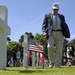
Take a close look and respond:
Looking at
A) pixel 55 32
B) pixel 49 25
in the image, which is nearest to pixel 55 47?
pixel 55 32

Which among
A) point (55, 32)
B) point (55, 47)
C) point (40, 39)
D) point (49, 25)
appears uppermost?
point (40, 39)

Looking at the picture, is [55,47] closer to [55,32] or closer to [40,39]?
[55,32]

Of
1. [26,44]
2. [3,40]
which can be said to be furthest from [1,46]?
[26,44]

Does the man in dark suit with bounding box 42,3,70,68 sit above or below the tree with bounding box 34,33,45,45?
below

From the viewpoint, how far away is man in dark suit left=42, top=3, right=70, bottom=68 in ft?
31.2

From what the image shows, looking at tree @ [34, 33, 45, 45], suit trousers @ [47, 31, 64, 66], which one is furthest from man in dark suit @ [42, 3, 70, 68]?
tree @ [34, 33, 45, 45]

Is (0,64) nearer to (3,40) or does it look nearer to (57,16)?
(3,40)

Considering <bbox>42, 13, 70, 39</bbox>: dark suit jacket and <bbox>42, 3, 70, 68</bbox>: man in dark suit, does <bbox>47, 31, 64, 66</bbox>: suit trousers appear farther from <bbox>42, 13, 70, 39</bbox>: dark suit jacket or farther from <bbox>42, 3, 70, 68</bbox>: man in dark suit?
<bbox>42, 13, 70, 39</bbox>: dark suit jacket

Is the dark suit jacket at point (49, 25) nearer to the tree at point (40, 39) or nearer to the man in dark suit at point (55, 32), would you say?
the man in dark suit at point (55, 32)

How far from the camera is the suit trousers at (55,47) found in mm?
9648

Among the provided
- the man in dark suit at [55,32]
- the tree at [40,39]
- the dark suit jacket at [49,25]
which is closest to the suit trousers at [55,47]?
the man in dark suit at [55,32]

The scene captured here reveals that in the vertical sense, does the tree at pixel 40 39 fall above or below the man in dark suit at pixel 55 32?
above

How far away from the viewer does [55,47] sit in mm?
10000

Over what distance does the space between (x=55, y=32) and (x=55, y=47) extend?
0.64 m
